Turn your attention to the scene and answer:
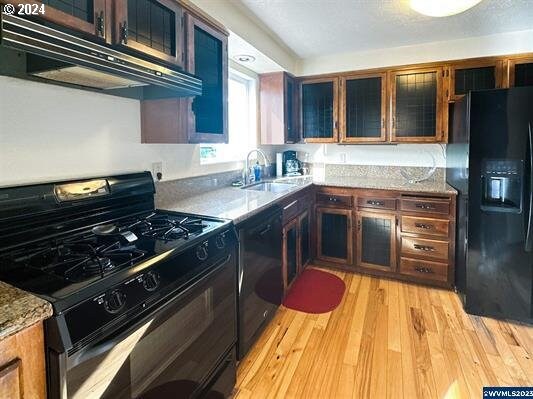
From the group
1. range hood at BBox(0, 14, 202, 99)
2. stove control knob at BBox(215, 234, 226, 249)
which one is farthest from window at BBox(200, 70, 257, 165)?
stove control knob at BBox(215, 234, 226, 249)

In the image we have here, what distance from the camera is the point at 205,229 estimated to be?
1.48m

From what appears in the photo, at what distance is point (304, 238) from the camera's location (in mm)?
3109

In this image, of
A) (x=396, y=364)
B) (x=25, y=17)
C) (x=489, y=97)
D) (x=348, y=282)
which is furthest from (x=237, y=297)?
(x=489, y=97)

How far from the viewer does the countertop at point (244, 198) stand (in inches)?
74.2

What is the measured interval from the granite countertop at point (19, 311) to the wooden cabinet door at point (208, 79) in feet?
4.04

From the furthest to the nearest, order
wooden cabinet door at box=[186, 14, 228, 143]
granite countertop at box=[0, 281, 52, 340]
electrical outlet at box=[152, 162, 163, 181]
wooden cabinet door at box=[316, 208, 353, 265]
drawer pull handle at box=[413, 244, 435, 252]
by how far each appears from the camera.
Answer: wooden cabinet door at box=[316, 208, 353, 265] < drawer pull handle at box=[413, 244, 435, 252] < electrical outlet at box=[152, 162, 163, 181] < wooden cabinet door at box=[186, 14, 228, 143] < granite countertop at box=[0, 281, 52, 340]

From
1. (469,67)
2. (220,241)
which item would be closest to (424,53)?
(469,67)

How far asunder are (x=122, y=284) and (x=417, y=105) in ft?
10.5

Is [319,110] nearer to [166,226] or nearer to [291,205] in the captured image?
[291,205]

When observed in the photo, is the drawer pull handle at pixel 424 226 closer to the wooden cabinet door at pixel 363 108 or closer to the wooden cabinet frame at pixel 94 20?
the wooden cabinet door at pixel 363 108

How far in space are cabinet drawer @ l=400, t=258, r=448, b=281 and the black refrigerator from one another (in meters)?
0.39

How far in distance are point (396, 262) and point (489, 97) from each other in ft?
5.27

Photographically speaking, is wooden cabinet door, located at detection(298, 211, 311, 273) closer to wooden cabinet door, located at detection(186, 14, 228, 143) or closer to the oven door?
wooden cabinet door, located at detection(186, 14, 228, 143)

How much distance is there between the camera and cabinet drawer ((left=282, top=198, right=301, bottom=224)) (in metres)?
2.50
